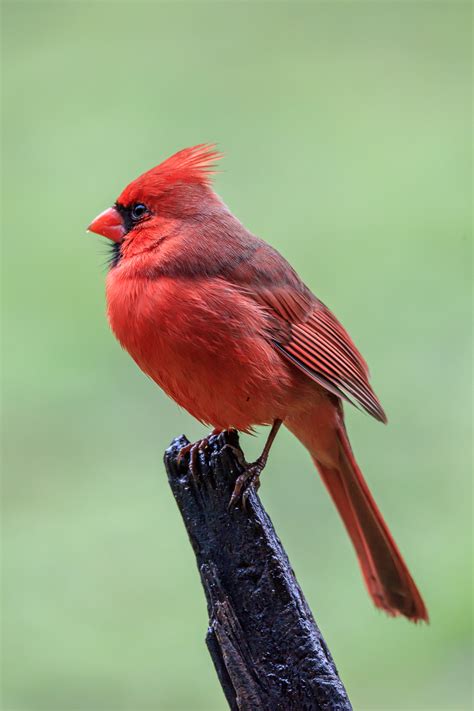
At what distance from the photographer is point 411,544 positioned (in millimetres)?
3928

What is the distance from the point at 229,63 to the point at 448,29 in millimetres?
1181

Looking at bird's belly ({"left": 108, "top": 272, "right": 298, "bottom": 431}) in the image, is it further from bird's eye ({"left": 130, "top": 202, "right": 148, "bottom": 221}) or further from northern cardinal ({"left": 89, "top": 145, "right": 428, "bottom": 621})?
bird's eye ({"left": 130, "top": 202, "right": 148, "bottom": 221})

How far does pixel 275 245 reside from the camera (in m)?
4.68

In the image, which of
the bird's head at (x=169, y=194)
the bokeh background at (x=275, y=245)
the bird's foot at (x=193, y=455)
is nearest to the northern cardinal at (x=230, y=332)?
the bird's head at (x=169, y=194)

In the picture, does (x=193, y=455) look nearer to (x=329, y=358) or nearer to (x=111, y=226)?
(x=329, y=358)

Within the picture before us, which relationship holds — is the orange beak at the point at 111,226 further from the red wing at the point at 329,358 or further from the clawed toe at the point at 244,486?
the clawed toe at the point at 244,486

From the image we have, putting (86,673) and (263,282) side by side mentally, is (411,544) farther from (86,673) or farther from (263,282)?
(263,282)

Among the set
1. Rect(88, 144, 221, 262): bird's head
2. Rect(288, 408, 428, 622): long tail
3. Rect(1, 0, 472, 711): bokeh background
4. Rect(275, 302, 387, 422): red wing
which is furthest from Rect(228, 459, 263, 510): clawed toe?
Rect(1, 0, 472, 711): bokeh background

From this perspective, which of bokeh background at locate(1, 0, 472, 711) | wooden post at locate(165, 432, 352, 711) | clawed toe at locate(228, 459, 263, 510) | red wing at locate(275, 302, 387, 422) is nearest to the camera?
wooden post at locate(165, 432, 352, 711)

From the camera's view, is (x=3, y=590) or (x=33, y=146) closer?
(x=3, y=590)

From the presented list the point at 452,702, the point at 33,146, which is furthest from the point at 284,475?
the point at 33,146

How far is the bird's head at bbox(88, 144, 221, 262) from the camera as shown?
2672mm

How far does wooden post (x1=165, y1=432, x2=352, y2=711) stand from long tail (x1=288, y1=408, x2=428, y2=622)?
0.56 m

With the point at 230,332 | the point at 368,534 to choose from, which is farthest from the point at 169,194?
the point at 368,534
